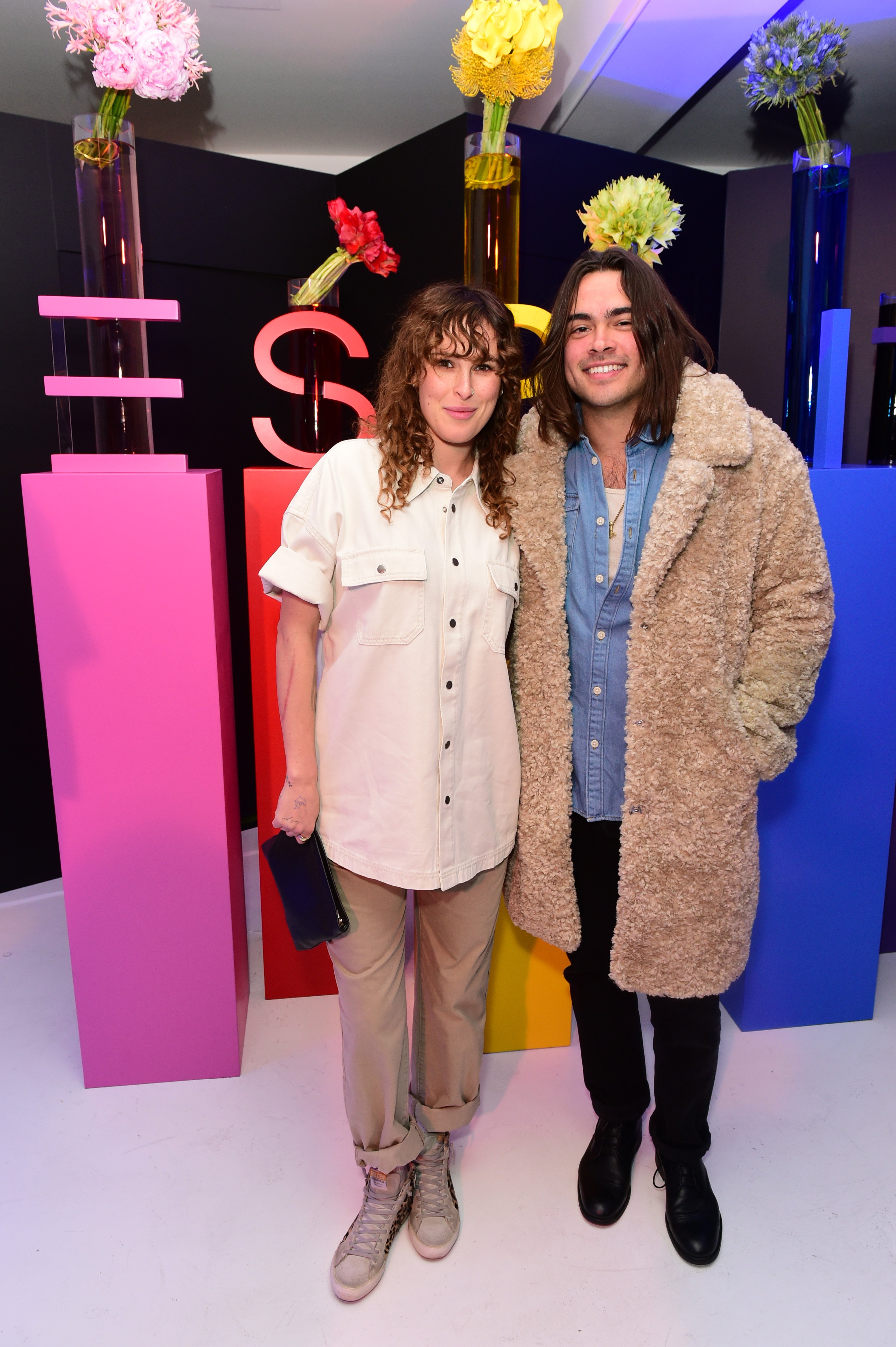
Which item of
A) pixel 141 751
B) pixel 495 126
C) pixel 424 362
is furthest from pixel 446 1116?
pixel 495 126

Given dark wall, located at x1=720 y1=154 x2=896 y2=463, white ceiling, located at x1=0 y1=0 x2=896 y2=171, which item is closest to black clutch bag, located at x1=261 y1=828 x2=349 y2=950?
white ceiling, located at x1=0 y1=0 x2=896 y2=171

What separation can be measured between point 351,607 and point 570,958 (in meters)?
0.82

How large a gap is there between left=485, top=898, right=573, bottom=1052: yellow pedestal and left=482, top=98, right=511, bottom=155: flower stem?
1.75 metres

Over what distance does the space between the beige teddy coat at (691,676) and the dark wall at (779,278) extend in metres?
1.90

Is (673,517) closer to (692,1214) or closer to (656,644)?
(656,644)

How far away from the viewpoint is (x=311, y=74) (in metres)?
2.90

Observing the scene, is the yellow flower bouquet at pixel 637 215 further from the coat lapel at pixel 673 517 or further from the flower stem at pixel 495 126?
the coat lapel at pixel 673 517

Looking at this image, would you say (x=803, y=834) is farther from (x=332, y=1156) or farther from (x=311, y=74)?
(x=311, y=74)

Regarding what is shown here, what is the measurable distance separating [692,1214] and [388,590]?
1.28m

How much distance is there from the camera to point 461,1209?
1.78 metres

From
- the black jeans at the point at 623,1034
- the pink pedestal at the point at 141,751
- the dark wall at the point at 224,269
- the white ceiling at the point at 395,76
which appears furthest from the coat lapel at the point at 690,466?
the dark wall at the point at 224,269

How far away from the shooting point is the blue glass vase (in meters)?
2.24

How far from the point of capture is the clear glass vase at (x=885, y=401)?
238cm

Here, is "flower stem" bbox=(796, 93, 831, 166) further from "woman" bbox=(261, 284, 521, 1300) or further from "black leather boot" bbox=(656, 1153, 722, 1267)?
"black leather boot" bbox=(656, 1153, 722, 1267)
